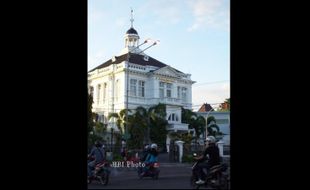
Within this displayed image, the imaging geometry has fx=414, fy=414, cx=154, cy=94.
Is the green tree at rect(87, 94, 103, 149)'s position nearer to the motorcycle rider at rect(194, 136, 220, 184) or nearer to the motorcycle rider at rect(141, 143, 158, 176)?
the motorcycle rider at rect(141, 143, 158, 176)

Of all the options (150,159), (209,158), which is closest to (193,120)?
(150,159)

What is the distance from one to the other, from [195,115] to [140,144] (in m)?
3.86

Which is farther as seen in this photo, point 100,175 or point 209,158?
point 100,175

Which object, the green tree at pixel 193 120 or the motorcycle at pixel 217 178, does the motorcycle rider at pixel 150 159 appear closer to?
the motorcycle at pixel 217 178

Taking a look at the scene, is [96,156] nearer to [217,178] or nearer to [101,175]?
[101,175]

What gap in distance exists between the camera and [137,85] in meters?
11.9

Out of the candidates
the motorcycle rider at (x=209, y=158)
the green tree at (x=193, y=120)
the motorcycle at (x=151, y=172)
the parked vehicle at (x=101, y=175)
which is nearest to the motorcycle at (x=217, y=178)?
the motorcycle rider at (x=209, y=158)

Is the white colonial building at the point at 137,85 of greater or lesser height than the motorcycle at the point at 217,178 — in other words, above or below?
above

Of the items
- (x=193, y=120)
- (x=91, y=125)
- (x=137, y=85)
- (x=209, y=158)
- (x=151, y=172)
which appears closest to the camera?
(x=209, y=158)

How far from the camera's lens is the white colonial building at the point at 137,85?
9531 millimetres

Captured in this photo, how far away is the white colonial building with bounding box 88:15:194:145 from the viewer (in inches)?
375

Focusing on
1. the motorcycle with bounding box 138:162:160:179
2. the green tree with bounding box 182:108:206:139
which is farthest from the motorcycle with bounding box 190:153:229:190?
the green tree with bounding box 182:108:206:139

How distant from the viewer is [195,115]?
1400 centimetres
